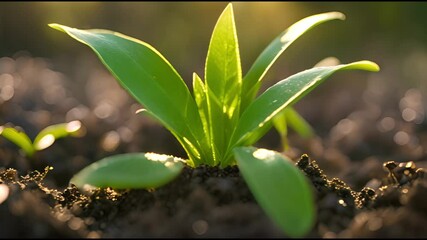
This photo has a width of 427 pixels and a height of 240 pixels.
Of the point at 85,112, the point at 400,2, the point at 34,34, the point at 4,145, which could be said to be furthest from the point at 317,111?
the point at 34,34

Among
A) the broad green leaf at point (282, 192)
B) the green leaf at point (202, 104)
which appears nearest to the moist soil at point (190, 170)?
the broad green leaf at point (282, 192)

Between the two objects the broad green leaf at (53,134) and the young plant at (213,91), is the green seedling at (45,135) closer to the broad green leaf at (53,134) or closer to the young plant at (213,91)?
the broad green leaf at (53,134)

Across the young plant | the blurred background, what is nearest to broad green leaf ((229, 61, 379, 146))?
the young plant

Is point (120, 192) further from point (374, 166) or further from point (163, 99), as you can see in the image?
point (374, 166)

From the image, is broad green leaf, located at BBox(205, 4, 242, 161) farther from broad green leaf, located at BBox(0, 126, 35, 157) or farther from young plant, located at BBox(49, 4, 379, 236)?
broad green leaf, located at BBox(0, 126, 35, 157)

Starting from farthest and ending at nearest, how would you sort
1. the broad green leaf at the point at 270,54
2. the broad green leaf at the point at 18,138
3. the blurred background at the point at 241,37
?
the blurred background at the point at 241,37
the broad green leaf at the point at 18,138
the broad green leaf at the point at 270,54

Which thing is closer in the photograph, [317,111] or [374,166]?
[374,166]
